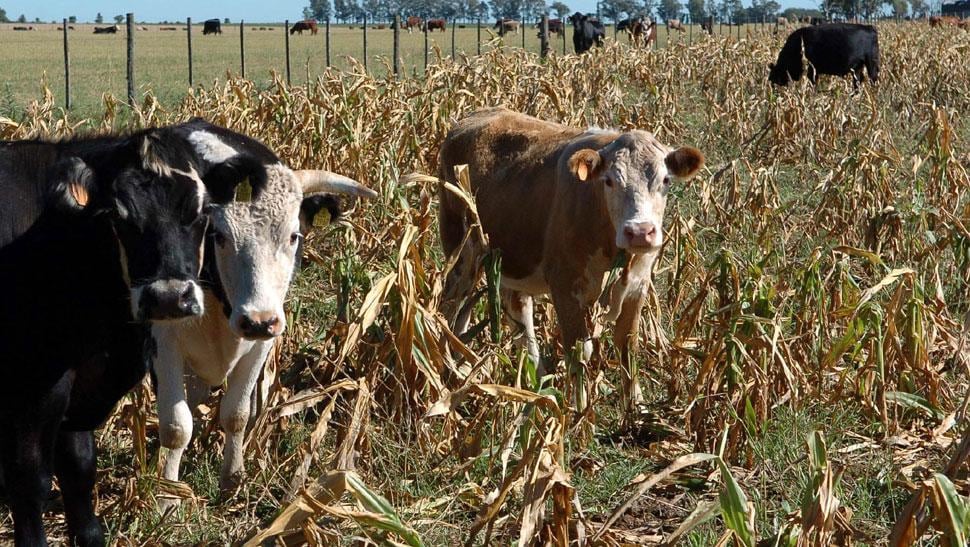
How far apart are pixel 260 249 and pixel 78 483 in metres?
1.18

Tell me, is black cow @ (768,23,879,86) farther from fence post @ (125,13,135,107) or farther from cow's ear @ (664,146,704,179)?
cow's ear @ (664,146,704,179)

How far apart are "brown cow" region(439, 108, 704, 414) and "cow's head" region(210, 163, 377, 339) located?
0.87m

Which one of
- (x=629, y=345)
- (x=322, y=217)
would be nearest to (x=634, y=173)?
(x=629, y=345)

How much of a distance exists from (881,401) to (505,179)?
2638mm

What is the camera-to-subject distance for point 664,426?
5406 mm

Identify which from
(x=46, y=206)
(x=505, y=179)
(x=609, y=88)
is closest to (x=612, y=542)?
(x=46, y=206)

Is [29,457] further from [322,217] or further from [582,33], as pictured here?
[582,33]

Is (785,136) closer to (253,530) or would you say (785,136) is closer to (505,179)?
(505,179)

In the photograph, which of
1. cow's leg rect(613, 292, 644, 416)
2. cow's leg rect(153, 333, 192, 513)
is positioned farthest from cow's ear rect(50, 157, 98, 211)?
cow's leg rect(613, 292, 644, 416)

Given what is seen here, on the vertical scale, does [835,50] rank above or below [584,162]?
above

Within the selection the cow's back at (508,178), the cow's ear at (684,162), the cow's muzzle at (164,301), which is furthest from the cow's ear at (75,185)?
the cow's ear at (684,162)

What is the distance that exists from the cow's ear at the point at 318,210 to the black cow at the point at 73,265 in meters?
0.63

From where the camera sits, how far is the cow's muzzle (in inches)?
149

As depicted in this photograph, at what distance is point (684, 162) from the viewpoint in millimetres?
5695
